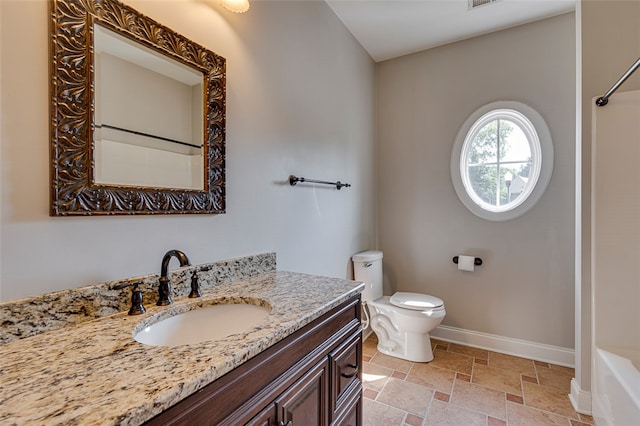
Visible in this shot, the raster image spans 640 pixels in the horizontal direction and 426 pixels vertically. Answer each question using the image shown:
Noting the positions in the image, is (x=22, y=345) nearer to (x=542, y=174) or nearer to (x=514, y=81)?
(x=542, y=174)

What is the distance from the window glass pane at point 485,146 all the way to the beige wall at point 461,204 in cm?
20

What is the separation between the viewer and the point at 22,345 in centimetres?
70

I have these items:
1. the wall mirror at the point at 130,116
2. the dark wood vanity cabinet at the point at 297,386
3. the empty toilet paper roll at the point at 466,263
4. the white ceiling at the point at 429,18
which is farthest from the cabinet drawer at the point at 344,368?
the white ceiling at the point at 429,18

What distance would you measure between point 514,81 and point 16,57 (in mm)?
2930

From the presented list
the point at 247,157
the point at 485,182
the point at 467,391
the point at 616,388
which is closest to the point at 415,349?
the point at 467,391

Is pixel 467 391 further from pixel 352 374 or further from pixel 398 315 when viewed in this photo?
pixel 352 374

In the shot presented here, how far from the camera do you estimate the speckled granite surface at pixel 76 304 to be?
727 millimetres

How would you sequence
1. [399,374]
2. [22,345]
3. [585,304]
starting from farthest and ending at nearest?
[399,374] → [585,304] → [22,345]

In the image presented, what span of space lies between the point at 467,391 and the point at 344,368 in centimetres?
128

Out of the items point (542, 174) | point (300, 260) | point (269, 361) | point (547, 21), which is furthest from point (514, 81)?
point (269, 361)

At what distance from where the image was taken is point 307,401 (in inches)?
36.4

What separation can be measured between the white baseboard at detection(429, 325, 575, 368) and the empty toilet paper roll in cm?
57

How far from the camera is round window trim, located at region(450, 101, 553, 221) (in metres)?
2.24

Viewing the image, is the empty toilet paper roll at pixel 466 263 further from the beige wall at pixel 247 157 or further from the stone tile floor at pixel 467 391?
the beige wall at pixel 247 157
